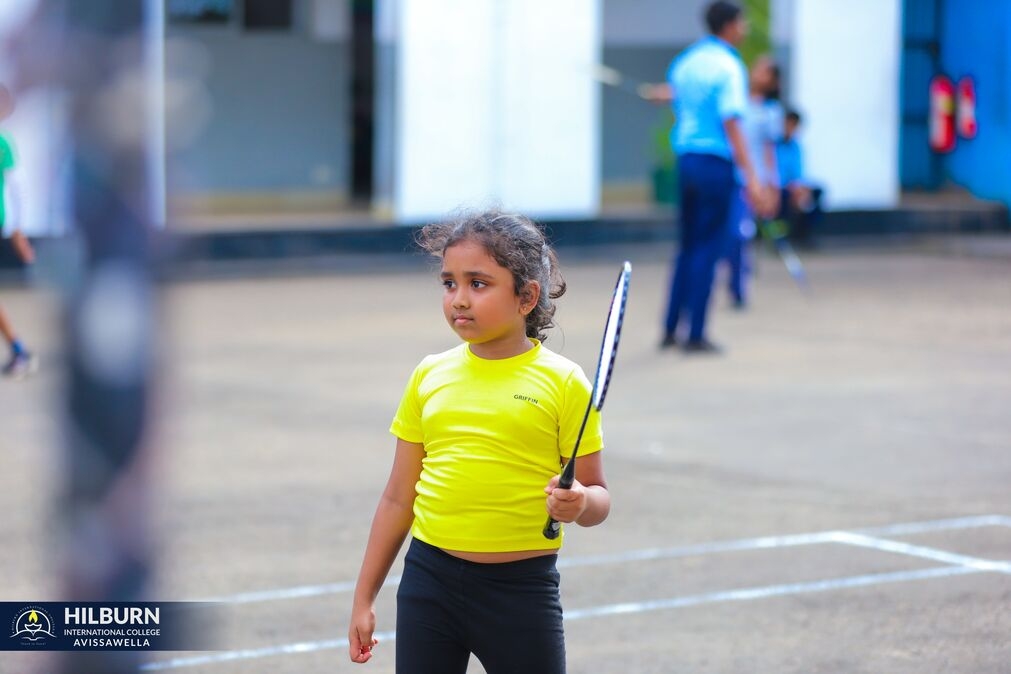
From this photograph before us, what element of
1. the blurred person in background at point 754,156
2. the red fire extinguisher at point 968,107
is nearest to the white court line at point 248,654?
the blurred person in background at point 754,156

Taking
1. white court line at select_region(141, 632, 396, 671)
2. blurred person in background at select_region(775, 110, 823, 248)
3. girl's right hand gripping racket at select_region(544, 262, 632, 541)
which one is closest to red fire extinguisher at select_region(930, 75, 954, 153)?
blurred person in background at select_region(775, 110, 823, 248)

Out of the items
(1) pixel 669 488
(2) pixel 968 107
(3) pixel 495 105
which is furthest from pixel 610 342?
(2) pixel 968 107

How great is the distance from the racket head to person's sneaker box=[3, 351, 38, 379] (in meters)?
7.52

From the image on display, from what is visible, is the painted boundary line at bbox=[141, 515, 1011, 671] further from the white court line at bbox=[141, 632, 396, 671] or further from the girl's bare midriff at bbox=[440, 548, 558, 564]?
the girl's bare midriff at bbox=[440, 548, 558, 564]

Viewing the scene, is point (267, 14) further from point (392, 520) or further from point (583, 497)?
point (583, 497)

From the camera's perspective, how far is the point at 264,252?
669 inches

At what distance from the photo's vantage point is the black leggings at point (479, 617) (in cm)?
314

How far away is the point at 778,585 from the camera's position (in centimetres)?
570

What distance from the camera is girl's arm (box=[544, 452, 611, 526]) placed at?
2930mm

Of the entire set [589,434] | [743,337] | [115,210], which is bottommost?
[743,337]

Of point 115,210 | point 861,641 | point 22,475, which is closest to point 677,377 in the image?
point 22,475

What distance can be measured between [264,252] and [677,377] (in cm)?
754

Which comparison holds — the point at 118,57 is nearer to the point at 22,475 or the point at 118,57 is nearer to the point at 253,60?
the point at 22,475

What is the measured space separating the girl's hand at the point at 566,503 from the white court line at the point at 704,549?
2.71 metres
